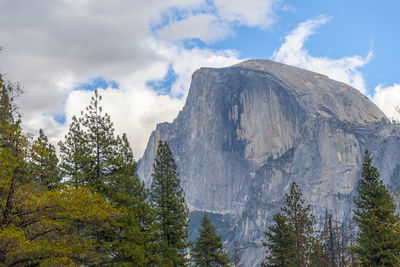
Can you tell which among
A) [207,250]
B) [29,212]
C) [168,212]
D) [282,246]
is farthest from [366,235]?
[29,212]

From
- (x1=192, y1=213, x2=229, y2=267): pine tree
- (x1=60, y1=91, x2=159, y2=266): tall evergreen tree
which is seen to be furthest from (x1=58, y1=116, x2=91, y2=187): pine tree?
(x1=192, y1=213, x2=229, y2=267): pine tree

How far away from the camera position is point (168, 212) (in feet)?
90.4

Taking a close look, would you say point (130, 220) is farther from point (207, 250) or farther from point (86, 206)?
point (207, 250)

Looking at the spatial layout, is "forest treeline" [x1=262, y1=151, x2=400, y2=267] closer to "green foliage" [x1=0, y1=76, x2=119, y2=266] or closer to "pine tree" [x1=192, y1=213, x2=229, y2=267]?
"pine tree" [x1=192, y1=213, x2=229, y2=267]

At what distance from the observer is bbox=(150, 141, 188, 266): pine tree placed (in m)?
26.4

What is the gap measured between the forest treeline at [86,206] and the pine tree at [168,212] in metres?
0.07

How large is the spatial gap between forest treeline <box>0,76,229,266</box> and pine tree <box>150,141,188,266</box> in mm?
74

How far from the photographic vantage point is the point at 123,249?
1978 centimetres

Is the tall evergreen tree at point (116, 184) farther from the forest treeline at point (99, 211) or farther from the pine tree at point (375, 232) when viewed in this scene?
the pine tree at point (375, 232)

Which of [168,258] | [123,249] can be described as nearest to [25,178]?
[123,249]

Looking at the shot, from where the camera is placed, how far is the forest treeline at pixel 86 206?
12.8 metres

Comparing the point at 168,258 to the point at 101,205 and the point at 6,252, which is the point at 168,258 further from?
the point at 6,252

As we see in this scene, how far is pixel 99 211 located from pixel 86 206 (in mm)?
612

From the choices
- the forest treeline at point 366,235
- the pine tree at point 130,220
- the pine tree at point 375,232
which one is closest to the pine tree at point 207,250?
the forest treeline at point 366,235
